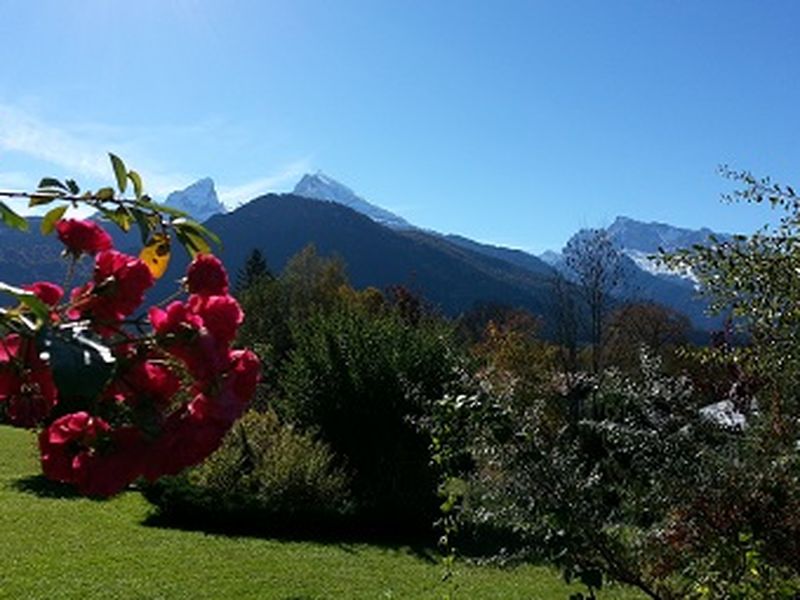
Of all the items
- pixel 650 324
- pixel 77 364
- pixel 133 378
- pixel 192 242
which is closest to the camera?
pixel 77 364

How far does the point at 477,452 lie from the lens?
3736mm

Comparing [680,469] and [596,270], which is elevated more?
[596,270]

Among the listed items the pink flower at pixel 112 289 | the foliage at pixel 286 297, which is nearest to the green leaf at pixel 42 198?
the pink flower at pixel 112 289

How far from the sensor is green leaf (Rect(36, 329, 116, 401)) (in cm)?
68

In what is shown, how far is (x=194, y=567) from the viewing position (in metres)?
8.09

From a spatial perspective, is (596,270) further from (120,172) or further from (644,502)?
(120,172)

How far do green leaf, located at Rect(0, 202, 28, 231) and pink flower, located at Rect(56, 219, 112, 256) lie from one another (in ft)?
0.23

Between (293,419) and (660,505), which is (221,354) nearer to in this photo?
(660,505)

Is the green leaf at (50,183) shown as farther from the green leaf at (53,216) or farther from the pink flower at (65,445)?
the pink flower at (65,445)

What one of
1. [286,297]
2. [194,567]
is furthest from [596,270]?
[286,297]

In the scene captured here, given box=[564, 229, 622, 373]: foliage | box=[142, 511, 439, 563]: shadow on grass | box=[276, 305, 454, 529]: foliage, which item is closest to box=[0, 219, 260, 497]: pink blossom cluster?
box=[142, 511, 439, 563]: shadow on grass

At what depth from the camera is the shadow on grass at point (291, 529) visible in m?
10.4

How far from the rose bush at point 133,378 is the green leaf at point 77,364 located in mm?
34

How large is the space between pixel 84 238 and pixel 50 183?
21 cm
